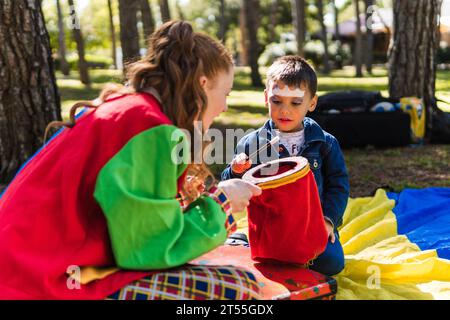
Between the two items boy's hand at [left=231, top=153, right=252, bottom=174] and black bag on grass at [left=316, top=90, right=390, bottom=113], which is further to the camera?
black bag on grass at [left=316, top=90, right=390, bottom=113]

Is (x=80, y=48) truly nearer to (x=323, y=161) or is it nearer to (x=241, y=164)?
(x=323, y=161)

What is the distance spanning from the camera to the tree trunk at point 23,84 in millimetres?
4836

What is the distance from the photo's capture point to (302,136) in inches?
126

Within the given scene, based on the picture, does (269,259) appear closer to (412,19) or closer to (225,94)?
(225,94)

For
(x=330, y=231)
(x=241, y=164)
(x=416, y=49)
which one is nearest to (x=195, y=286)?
(x=241, y=164)

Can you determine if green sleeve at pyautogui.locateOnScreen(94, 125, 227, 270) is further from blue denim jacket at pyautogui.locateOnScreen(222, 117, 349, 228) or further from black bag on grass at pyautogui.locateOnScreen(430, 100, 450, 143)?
black bag on grass at pyautogui.locateOnScreen(430, 100, 450, 143)

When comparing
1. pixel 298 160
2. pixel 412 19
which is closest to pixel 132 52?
pixel 412 19

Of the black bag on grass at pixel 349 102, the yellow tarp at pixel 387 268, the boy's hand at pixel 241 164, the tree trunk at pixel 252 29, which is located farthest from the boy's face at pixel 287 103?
the tree trunk at pixel 252 29

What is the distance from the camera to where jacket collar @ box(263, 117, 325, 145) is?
314 cm

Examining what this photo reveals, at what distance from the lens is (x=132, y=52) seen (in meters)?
8.62

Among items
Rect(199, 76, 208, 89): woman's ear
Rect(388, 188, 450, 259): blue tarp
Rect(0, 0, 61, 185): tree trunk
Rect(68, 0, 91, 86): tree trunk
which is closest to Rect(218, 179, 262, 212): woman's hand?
Rect(199, 76, 208, 89): woman's ear

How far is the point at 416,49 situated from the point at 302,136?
4370 mm

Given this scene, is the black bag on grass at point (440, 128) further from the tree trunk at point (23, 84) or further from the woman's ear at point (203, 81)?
the woman's ear at point (203, 81)

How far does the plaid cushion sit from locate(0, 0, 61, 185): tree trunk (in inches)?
132
